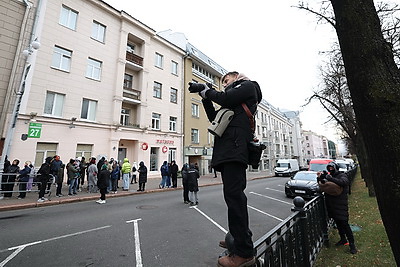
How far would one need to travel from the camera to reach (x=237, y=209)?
5.90ft

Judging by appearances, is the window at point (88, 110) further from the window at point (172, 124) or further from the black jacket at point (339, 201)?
the black jacket at point (339, 201)

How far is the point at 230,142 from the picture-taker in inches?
74.8

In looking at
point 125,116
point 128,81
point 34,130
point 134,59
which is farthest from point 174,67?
point 34,130

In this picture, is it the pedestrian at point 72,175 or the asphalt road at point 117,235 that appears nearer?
the asphalt road at point 117,235

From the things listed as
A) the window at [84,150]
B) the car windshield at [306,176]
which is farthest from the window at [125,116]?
the car windshield at [306,176]

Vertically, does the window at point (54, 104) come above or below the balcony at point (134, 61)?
below

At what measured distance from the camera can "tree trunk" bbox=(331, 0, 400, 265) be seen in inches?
73.0

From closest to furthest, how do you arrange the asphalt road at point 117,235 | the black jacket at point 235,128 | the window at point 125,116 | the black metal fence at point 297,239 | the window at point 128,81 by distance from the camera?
the black jacket at point 235,128 → the black metal fence at point 297,239 → the asphalt road at point 117,235 → the window at point 125,116 → the window at point 128,81

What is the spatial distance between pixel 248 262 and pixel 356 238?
5.01m

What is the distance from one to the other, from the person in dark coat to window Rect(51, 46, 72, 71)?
1812 cm

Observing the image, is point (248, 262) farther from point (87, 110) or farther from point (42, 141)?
point (87, 110)

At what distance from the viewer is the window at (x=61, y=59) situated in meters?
14.5

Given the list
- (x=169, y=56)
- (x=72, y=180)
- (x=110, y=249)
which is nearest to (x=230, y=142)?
(x=110, y=249)

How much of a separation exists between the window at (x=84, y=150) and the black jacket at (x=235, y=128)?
16.3 meters
